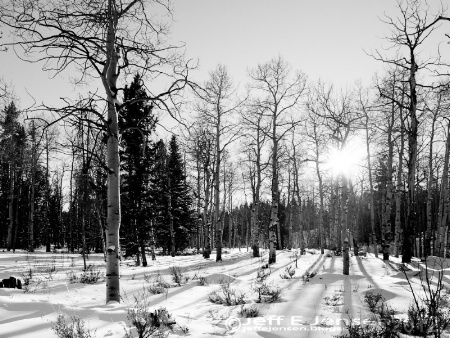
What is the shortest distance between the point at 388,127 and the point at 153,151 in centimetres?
1292

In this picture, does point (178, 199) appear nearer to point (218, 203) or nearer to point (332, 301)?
point (218, 203)

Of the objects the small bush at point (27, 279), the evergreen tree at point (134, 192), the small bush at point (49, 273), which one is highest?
the evergreen tree at point (134, 192)

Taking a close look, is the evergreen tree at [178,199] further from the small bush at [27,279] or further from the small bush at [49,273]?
the small bush at [27,279]

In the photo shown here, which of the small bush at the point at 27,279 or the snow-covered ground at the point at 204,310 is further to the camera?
the small bush at the point at 27,279

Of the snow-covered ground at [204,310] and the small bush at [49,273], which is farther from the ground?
the snow-covered ground at [204,310]

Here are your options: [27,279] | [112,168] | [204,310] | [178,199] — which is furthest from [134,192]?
[178,199]

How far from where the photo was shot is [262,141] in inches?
751

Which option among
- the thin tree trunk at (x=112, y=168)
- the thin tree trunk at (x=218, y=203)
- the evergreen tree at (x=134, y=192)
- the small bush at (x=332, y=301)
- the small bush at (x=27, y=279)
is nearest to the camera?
the thin tree trunk at (x=112, y=168)

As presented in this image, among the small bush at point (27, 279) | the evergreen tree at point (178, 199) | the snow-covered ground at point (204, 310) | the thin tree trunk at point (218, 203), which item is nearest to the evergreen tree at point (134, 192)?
the thin tree trunk at point (218, 203)

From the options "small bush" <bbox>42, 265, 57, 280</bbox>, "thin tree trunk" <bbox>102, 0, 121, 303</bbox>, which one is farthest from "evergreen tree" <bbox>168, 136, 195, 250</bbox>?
"thin tree trunk" <bbox>102, 0, 121, 303</bbox>

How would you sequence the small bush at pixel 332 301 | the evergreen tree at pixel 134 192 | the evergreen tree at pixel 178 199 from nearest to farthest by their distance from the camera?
1. the small bush at pixel 332 301
2. the evergreen tree at pixel 134 192
3. the evergreen tree at pixel 178 199

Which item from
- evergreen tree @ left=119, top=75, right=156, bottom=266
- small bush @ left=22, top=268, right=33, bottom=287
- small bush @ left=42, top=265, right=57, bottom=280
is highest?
evergreen tree @ left=119, top=75, right=156, bottom=266

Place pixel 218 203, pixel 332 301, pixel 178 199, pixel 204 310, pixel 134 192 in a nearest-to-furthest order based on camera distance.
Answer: pixel 204 310
pixel 332 301
pixel 134 192
pixel 218 203
pixel 178 199

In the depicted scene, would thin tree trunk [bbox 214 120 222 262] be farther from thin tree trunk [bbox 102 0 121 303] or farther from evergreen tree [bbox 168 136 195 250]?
thin tree trunk [bbox 102 0 121 303]
